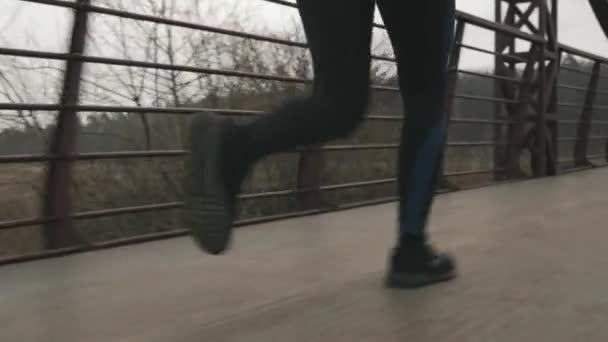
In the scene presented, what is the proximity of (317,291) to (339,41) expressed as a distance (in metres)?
0.56

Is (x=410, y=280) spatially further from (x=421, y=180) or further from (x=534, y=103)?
(x=534, y=103)

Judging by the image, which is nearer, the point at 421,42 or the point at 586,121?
the point at 421,42

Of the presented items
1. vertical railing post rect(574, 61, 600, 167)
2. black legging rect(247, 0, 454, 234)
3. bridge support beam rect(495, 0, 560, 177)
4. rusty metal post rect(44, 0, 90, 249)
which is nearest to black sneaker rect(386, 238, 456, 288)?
black legging rect(247, 0, 454, 234)

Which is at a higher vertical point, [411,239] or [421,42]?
[421,42]

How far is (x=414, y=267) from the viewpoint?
1.44 meters

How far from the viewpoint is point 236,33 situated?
9.17 ft

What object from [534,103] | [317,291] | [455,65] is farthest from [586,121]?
[317,291]

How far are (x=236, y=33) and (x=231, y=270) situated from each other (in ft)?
4.56

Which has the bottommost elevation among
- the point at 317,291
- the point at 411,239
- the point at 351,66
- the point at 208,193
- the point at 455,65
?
the point at 317,291

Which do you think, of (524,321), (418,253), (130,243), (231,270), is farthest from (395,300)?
(130,243)

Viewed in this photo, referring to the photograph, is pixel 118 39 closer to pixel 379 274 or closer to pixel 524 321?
pixel 379 274

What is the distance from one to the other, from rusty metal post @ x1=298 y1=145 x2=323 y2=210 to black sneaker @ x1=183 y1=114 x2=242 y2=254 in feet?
5.83

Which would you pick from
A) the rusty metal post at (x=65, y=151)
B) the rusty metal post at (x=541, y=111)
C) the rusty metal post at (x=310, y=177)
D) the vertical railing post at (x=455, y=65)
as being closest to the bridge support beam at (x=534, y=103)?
the rusty metal post at (x=541, y=111)

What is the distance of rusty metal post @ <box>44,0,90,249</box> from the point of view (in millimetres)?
2096
